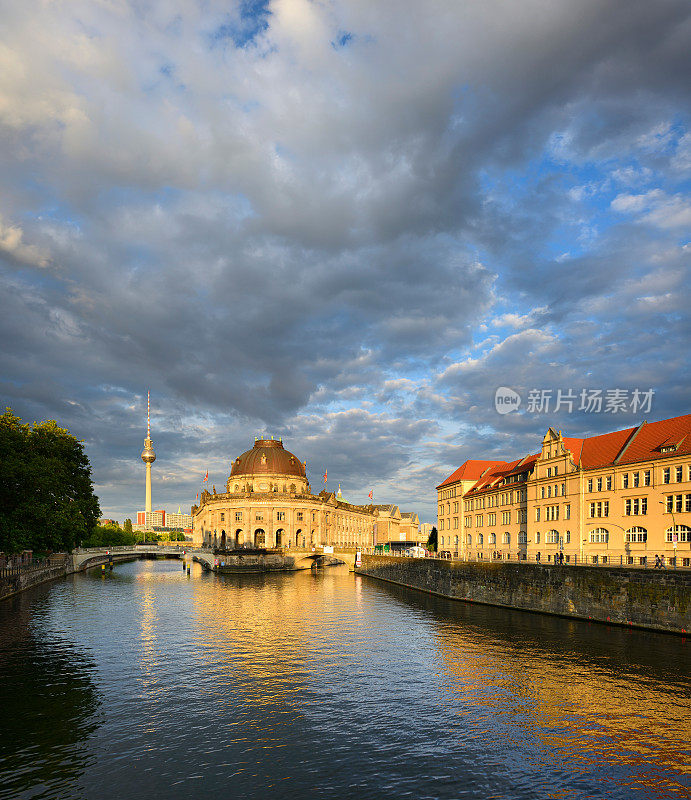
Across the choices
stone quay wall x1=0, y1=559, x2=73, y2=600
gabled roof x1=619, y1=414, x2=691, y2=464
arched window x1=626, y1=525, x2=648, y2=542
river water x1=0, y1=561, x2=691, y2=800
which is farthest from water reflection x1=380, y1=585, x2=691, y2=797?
stone quay wall x1=0, y1=559, x2=73, y2=600

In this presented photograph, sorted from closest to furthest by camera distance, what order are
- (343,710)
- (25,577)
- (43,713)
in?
1. (43,713)
2. (343,710)
3. (25,577)

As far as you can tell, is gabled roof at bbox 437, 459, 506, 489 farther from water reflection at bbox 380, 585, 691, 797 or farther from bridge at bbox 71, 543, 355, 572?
water reflection at bbox 380, 585, 691, 797

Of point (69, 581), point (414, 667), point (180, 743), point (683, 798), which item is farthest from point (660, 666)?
point (69, 581)

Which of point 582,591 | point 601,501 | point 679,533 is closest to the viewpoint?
point 582,591

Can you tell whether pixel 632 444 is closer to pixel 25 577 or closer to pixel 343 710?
pixel 343 710

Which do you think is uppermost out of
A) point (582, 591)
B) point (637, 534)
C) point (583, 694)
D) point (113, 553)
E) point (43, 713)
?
point (637, 534)

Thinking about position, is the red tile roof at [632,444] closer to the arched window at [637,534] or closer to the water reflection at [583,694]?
the arched window at [637,534]

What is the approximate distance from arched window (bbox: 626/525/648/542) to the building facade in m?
0.11

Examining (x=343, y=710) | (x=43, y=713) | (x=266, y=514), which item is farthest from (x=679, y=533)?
(x=266, y=514)

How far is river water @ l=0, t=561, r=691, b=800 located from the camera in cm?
2328

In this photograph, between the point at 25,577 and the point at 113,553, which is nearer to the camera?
the point at 25,577

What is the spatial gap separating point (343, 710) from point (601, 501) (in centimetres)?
5126

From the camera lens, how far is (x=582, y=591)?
5616 centimetres

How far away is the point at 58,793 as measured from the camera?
2181cm
